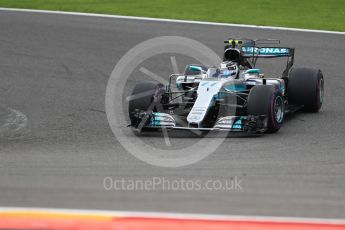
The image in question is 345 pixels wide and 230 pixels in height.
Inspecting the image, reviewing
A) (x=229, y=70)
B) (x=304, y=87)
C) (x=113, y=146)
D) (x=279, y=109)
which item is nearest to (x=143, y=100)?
(x=113, y=146)

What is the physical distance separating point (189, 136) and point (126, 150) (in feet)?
3.91

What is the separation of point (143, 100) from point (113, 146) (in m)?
1.21

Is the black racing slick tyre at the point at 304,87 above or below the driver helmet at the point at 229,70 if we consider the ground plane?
below

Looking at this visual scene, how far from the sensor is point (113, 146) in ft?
31.4

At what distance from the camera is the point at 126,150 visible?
365 inches

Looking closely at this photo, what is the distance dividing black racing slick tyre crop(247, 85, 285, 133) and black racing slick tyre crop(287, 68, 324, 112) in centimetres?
144

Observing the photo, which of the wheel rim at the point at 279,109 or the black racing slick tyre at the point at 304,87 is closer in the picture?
the wheel rim at the point at 279,109

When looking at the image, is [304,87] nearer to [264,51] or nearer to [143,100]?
[264,51]

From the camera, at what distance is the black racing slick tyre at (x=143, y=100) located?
34.4 feet

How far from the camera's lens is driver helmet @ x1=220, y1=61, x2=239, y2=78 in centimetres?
1107

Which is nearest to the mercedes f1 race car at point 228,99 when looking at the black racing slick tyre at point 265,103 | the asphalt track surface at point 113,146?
the black racing slick tyre at point 265,103

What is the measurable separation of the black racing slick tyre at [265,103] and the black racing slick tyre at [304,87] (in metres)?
1.44

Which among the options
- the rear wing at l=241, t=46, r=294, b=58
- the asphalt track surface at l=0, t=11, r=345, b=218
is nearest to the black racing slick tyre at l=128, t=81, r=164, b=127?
the asphalt track surface at l=0, t=11, r=345, b=218

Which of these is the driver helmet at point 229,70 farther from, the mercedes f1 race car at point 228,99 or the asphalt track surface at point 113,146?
the asphalt track surface at point 113,146
